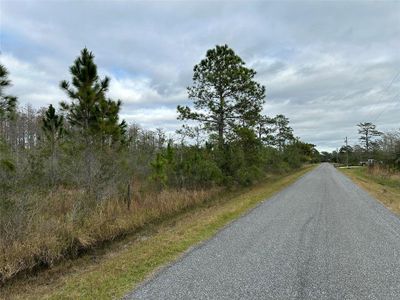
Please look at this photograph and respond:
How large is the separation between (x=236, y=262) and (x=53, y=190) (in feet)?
19.1

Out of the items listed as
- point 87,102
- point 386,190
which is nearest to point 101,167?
point 87,102

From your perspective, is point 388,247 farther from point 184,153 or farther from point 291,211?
point 184,153

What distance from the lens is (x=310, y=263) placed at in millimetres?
5867

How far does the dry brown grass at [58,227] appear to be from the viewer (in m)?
6.81

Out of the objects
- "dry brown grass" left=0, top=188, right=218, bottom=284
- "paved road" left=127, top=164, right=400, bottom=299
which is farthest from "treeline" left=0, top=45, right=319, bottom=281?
"paved road" left=127, top=164, right=400, bottom=299

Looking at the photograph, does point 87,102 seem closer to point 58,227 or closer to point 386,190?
point 58,227

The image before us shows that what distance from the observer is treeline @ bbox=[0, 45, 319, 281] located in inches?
295

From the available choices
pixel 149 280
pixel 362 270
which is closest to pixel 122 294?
pixel 149 280

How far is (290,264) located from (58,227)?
5.14 m

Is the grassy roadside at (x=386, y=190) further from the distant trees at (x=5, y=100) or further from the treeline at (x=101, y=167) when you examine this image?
the distant trees at (x=5, y=100)

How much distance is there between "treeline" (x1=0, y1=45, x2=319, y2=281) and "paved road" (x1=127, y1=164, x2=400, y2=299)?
321cm

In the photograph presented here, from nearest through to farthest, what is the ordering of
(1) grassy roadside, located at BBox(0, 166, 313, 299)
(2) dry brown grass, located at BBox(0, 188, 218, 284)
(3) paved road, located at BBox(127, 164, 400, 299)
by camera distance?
(3) paved road, located at BBox(127, 164, 400, 299), (1) grassy roadside, located at BBox(0, 166, 313, 299), (2) dry brown grass, located at BBox(0, 188, 218, 284)

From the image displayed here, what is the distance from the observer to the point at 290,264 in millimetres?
5801

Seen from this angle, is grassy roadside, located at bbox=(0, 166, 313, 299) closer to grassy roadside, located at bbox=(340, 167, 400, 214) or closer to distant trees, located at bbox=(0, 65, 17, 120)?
distant trees, located at bbox=(0, 65, 17, 120)
